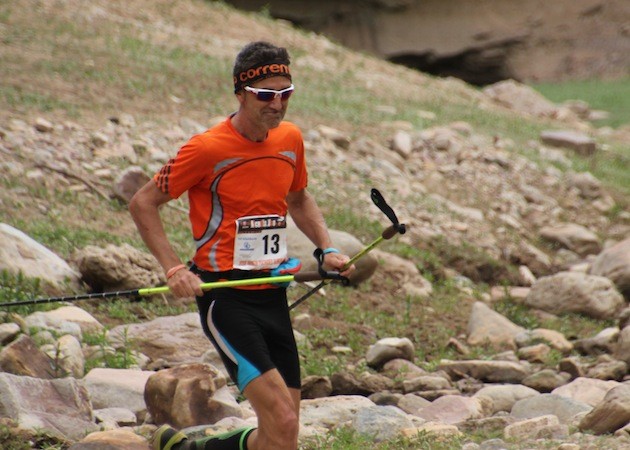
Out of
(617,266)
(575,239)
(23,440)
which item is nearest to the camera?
(23,440)

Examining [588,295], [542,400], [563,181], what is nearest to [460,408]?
[542,400]

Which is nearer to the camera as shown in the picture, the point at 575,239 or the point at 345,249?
the point at 345,249

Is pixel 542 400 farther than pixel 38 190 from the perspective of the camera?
No

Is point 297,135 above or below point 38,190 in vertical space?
above

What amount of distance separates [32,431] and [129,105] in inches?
289

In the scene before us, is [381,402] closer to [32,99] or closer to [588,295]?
[588,295]

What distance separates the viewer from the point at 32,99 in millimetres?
11797

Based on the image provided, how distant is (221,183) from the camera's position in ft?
16.6

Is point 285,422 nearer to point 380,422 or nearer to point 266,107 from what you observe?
point 266,107

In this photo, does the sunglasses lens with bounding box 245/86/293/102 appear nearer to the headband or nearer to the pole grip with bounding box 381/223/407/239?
the headband

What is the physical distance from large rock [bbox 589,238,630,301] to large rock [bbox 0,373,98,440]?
6.50 m

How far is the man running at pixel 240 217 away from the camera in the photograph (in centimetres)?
499

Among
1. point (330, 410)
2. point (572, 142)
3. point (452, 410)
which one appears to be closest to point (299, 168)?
point (330, 410)

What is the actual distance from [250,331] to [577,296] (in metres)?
6.31
